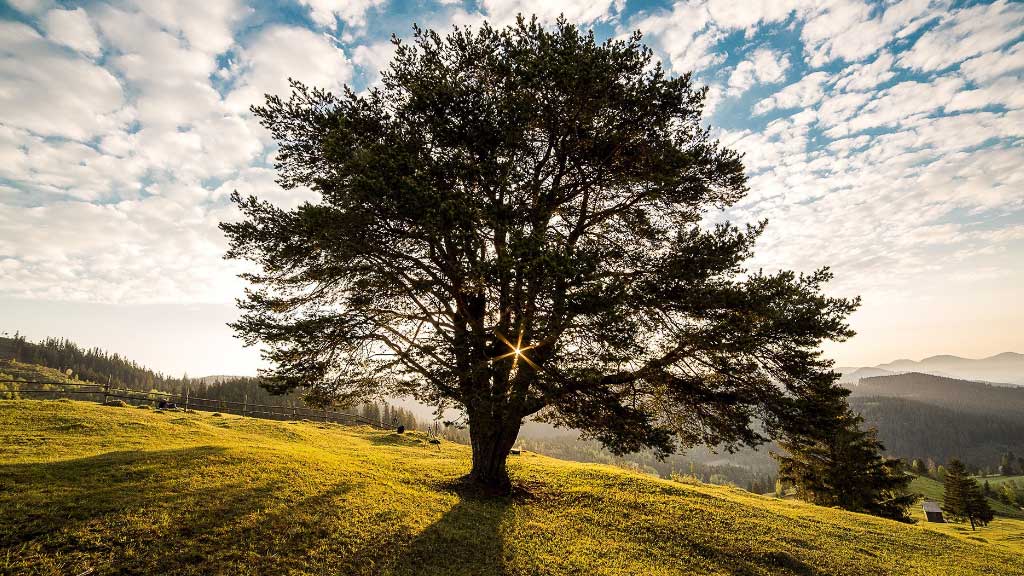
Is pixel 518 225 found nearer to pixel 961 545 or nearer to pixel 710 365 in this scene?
pixel 710 365

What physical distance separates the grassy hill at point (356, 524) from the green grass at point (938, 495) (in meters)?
73.6

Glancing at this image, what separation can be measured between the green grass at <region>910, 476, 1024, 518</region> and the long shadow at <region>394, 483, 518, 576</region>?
273ft

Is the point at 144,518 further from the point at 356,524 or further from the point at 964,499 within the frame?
the point at 964,499

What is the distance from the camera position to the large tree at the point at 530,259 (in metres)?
11.1

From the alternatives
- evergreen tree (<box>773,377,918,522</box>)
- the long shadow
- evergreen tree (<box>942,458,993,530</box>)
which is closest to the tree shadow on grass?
the long shadow

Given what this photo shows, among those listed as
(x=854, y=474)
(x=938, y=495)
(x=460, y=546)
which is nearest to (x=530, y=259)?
(x=460, y=546)

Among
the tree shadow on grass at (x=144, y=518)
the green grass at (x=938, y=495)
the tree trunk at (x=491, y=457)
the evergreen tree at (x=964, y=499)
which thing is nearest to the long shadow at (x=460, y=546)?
the tree trunk at (x=491, y=457)

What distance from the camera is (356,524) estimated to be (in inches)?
395

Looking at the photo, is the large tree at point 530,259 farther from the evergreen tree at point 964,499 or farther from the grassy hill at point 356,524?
the evergreen tree at point 964,499

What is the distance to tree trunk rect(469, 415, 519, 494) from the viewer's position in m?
14.8

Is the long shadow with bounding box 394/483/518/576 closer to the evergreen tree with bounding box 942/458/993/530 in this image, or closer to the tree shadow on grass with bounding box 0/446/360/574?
the tree shadow on grass with bounding box 0/446/360/574

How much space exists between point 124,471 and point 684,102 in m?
18.6

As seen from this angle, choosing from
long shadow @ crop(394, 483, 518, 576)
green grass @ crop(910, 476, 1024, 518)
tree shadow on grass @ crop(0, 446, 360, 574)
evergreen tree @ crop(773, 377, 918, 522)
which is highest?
tree shadow on grass @ crop(0, 446, 360, 574)

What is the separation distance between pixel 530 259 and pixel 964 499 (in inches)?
2396
